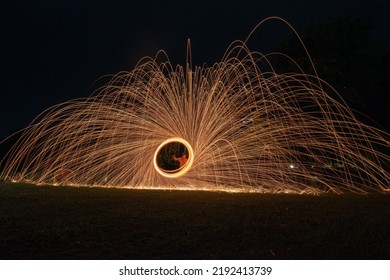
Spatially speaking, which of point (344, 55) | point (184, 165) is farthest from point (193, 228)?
point (344, 55)

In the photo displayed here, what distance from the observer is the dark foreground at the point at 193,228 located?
7023mm

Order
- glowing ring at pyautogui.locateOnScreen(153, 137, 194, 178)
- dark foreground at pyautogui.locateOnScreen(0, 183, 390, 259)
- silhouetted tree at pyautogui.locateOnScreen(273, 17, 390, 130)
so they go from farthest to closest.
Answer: silhouetted tree at pyautogui.locateOnScreen(273, 17, 390, 130) → glowing ring at pyautogui.locateOnScreen(153, 137, 194, 178) → dark foreground at pyautogui.locateOnScreen(0, 183, 390, 259)

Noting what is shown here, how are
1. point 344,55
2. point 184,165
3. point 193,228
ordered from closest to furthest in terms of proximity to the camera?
point 193,228, point 184,165, point 344,55

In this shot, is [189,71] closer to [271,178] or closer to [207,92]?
[207,92]

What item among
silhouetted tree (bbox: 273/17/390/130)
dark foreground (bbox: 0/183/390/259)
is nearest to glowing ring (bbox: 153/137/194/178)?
dark foreground (bbox: 0/183/390/259)

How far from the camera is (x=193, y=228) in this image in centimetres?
834

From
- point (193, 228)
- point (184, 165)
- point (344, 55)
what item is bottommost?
point (193, 228)

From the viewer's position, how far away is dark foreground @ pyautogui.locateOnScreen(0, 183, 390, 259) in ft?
23.0

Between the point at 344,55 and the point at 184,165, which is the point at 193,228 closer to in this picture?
the point at 184,165

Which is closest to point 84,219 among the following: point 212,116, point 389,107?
point 212,116

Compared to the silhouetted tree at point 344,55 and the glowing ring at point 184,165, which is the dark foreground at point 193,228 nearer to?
the glowing ring at point 184,165

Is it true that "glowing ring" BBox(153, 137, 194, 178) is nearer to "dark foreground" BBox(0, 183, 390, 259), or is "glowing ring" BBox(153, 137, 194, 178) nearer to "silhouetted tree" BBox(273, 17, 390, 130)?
"dark foreground" BBox(0, 183, 390, 259)

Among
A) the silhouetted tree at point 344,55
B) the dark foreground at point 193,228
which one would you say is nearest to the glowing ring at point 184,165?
the dark foreground at point 193,228

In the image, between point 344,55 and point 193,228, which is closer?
point 193,228
